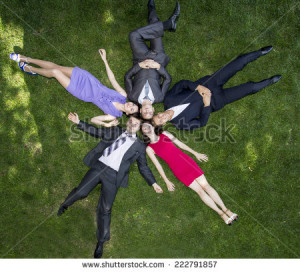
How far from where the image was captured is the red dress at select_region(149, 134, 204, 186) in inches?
191

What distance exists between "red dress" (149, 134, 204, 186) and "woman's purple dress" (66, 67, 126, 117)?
1.20 metres

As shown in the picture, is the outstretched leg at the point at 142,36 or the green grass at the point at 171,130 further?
the green grass at the point at 171,130

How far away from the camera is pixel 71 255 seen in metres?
5.64

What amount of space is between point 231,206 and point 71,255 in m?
4.21

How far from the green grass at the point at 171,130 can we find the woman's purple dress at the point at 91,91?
0.77 metres

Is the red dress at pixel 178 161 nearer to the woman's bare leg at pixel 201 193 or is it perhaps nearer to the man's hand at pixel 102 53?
the woman's bare leg at pixel 201 193

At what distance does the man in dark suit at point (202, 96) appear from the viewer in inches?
195

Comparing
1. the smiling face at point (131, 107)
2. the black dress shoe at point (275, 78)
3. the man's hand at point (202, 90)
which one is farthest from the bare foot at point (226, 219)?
the black dress shoe at point (275, 78)

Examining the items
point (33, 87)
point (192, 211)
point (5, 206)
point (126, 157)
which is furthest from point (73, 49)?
point (192, 211)

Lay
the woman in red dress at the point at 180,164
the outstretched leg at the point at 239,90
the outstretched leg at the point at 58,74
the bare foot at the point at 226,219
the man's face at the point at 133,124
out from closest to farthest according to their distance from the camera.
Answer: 1. the man's face at the point at 133,124
2. the outstretched leg at the point at 58,74
3. the woman in red dress at the point at 180,164
4. the outstretched leg at the point at 239,90
5. the bare foot at the point at 226,219

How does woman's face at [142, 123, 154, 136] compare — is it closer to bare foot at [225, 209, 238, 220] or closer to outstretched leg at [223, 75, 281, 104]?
outstretched leg at [223, 75, 281, 104]

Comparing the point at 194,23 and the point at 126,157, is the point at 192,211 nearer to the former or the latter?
the point at 126,157

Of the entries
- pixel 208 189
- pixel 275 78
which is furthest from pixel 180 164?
pixel 275 78

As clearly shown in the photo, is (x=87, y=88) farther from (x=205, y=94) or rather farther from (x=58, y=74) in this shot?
(x=205, y=94)
